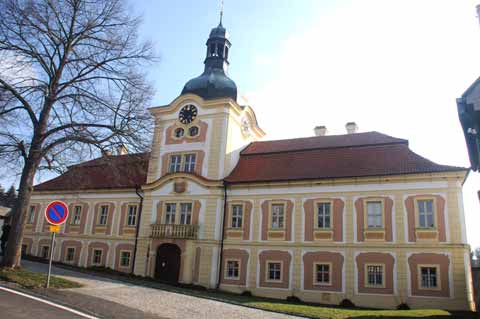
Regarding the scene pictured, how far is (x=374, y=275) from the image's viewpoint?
21.8 metres

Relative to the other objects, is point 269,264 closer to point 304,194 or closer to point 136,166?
point 304,194

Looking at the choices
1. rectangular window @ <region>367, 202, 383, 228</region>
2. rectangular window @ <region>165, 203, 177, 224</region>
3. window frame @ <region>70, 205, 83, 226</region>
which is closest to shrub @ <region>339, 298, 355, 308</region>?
rectangular window @ <region>367, 202, 383, 228</region>

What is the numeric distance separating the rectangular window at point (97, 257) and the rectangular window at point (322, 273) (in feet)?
50.5

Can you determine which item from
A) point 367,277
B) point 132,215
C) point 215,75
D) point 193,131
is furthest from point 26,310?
point 215,75

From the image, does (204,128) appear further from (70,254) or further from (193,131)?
(70,254)

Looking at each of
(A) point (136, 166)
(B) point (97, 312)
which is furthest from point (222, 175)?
(B) point (97, 312)

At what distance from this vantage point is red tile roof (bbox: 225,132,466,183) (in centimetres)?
2327

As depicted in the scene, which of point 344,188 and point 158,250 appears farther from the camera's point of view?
point 158,250

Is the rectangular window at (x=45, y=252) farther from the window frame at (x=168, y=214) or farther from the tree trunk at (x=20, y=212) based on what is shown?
the tree trunk at (x=20, y=212)

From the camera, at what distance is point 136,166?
17.9 metres

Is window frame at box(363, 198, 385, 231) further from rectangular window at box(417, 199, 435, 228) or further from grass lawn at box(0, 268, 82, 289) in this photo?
grass lawn at box(0, 268, 82, 289)

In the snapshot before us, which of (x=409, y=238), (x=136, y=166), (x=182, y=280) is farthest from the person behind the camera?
(x=182, y=280)

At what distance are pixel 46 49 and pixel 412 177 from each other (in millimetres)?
18146

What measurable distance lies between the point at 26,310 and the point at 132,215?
803 inches
